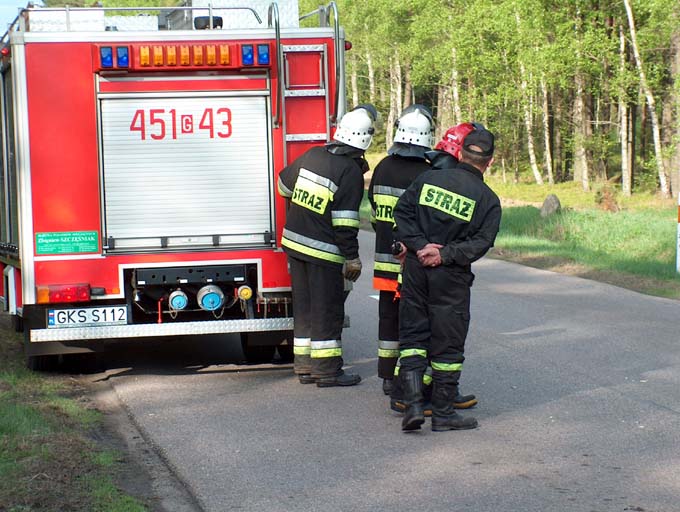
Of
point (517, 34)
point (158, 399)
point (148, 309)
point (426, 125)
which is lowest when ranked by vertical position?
point (158, 399)

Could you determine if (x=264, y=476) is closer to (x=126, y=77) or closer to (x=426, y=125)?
(x=426, y=125)

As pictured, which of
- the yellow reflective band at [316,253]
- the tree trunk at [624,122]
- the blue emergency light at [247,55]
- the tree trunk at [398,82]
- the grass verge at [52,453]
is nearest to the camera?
the grass verge at [52,453]

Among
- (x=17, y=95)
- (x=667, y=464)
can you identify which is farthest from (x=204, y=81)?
(x=667, y=464)

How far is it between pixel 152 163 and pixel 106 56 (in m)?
0.84

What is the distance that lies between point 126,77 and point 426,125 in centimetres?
228

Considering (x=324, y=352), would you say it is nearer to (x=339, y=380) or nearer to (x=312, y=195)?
(x=339, y=380)

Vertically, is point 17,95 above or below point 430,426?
above

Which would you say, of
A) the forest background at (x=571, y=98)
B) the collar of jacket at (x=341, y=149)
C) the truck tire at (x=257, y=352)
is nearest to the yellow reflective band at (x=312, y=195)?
the collar of jacket at (x=341, y=149)

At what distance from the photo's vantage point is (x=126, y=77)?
834 centimetres

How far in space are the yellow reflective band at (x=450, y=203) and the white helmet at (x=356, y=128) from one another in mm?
1427

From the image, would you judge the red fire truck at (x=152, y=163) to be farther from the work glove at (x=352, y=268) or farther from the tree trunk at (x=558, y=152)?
the tree trunk at (x=558, y=152)

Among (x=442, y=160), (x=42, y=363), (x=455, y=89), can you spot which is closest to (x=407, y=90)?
(x=455, y=89)

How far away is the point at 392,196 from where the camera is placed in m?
7.56

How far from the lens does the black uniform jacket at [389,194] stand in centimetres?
755
